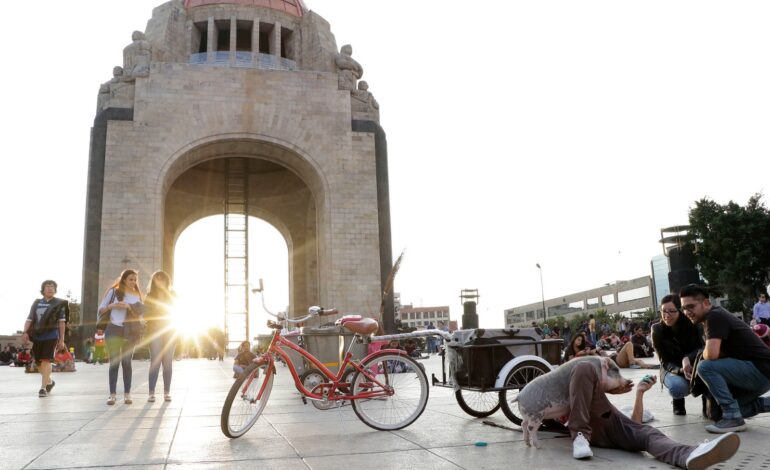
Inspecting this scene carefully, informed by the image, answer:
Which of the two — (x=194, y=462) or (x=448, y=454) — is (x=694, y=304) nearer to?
(x=448, y=454)

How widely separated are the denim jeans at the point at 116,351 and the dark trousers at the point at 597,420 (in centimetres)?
584

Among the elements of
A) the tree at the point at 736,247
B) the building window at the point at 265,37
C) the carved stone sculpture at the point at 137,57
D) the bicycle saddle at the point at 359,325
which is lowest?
the bicycle saddle at the point at 359,325

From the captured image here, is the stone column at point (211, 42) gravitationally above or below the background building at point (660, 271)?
above

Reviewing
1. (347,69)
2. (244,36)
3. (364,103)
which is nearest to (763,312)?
(364,103)

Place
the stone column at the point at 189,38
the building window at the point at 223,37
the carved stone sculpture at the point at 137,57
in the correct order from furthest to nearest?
the building window at the point at 223,37
the stone column at the point at 189,38
the carved stone sculpture at the point at 137,57

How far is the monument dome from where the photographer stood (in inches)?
1050

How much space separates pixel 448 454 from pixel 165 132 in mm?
20664

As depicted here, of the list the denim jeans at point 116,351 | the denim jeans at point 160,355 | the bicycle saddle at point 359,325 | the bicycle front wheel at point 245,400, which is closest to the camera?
the bicycle front wheel at point 245,400

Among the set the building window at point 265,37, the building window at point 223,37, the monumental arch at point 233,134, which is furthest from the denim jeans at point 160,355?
the building window at point 223,37

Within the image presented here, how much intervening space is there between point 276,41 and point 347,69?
3430 mm

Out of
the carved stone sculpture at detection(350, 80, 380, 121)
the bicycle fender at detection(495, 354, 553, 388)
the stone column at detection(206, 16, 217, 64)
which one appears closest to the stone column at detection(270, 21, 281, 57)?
the stone column at detection(206, 16, 217, 64)

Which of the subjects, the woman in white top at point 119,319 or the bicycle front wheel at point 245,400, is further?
the woman in white top at point 119,319

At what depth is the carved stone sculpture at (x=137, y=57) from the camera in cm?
2275

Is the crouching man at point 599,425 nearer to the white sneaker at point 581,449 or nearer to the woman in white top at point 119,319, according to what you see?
the white sneaker at point 581,449
